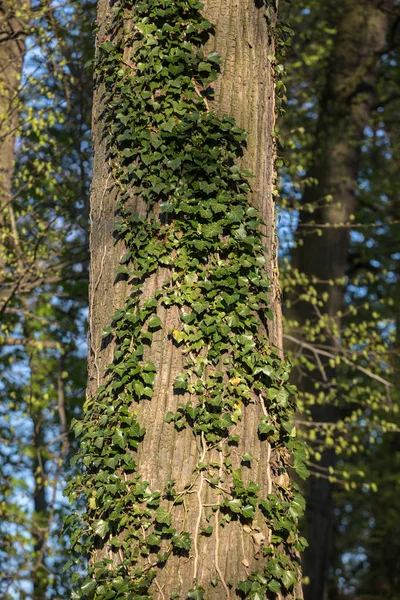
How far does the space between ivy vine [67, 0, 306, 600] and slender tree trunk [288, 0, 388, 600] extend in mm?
5676

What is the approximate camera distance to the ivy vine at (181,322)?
3.32 m

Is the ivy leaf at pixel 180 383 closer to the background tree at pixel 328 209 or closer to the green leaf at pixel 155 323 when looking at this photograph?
the green leaf at pixel 155 323

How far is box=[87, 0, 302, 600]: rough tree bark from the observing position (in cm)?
327

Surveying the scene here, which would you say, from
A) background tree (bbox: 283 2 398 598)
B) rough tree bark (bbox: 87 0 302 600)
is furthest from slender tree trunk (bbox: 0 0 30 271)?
rough tree bark (bbox: 87 0 302 600)

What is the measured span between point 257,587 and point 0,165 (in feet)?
21.0

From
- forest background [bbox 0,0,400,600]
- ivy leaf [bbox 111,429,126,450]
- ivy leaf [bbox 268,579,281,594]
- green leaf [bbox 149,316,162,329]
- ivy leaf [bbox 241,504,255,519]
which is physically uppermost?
forest background [bbox 0,0,400,600]

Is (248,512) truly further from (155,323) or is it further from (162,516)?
(155,323)

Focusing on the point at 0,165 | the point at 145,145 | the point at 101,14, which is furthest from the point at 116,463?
the point at 0,165

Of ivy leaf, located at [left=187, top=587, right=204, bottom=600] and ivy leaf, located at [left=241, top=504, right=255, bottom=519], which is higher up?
ivy leaf, located at [left=241, top=504, right=255, bottom=519]

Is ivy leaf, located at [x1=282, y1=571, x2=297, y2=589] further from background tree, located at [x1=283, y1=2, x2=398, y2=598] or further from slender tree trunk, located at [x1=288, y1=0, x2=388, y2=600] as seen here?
slender tree trunk, located at [x1=288, y1=0, x2=388, y2=600]

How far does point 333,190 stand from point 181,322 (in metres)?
7.58

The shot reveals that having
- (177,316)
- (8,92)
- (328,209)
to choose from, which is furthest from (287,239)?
(177,316)

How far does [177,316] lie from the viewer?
3.57 metres

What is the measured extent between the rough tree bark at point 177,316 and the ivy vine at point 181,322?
41mm
